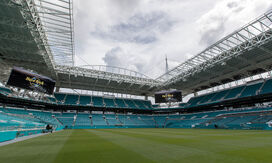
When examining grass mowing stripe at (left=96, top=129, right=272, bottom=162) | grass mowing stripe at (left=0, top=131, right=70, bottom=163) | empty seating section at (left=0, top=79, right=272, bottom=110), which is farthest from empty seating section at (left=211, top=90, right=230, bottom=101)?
grass mowing stripe at (left=0, top=131, right=70, bottom=163)

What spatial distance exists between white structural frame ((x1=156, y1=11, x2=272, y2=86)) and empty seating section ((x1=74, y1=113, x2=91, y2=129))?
1219 inches

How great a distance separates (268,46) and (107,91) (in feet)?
155

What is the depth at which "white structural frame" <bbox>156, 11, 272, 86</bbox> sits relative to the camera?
2020 cm

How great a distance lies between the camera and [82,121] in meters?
41.6

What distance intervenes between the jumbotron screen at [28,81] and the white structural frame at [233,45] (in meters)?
31.3

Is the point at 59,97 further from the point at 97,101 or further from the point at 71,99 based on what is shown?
the point at 97,101

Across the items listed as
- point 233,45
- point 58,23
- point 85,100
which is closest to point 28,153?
point 58,23

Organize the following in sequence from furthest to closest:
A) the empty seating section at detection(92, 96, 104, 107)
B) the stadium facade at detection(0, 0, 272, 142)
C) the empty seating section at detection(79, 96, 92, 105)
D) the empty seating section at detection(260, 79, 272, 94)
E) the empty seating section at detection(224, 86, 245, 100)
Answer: the empty seating section at detection(92, 96, 104, 107), the empty seating section at detection(79, 96, 92, 105), the empty seating section at detection(224, 86, 245, 100), the empty seating section at detection(260, 79, 272, 94), the stadium facade at detection(0, 0, 272, 142)

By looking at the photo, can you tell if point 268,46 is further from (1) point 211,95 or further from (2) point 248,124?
(1) point 211,95

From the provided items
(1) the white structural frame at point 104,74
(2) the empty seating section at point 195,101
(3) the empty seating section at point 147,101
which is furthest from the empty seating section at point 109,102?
(2) the empty seating section at point 195,101

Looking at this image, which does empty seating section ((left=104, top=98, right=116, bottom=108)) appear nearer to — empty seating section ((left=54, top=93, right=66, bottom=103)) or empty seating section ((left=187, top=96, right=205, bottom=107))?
empty seating section ((left=54, top=93, right=66, bottom=103))

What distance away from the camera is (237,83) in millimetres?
41219

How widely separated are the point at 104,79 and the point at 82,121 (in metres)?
15.1

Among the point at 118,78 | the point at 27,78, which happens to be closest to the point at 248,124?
the point at 118,78
